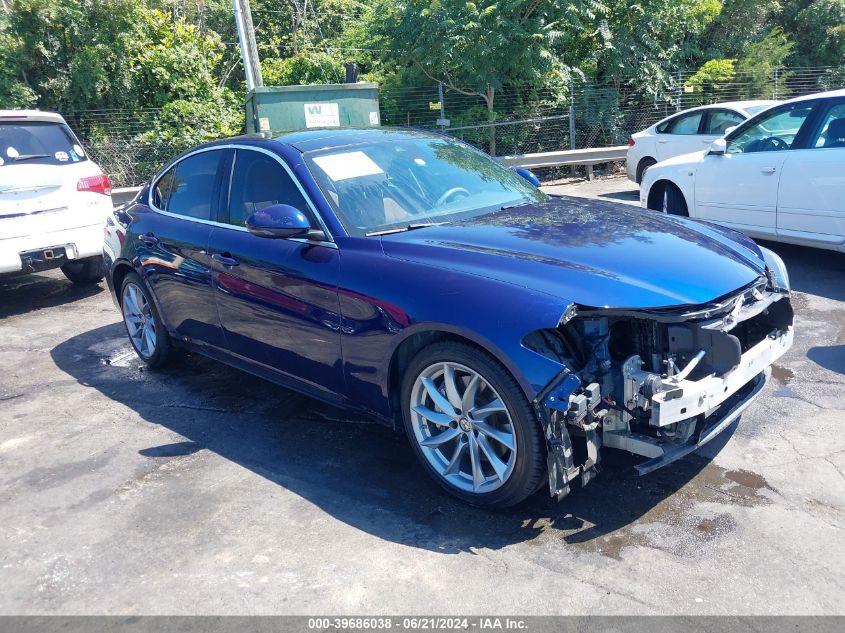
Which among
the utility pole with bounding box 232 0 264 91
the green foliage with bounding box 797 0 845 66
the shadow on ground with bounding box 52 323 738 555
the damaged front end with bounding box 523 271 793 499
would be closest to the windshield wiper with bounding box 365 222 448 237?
the damaged front end with bounding box 523 271 793 499

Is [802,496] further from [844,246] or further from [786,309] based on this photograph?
[844,246]

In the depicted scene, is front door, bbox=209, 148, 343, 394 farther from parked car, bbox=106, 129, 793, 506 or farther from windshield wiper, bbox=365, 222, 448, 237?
windshield wiper, bbox=365, 222, 448, 237

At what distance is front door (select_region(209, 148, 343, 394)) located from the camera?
13.2ft

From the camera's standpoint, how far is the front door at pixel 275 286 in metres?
4.01

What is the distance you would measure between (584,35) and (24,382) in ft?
47.8

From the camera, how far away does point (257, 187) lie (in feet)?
15.1

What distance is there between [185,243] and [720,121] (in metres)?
8.40

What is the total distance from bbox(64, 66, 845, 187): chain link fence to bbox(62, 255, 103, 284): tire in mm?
6686

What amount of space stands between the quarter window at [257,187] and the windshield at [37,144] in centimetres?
406

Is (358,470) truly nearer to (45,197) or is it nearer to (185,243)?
(185,243)

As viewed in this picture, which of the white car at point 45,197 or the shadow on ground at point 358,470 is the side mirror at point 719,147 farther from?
the white car at point 45,197

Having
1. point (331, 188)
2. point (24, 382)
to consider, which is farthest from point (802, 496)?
point (24, 382)

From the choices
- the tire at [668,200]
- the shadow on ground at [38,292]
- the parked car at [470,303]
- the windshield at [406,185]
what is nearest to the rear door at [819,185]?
the tire at [668,200]

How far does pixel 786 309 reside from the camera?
3854 millimetres
